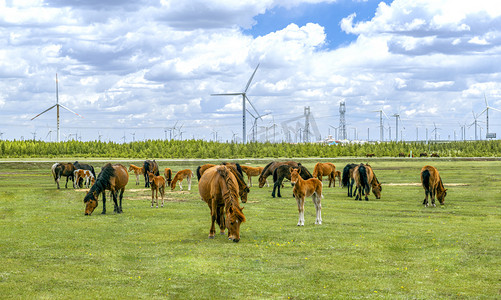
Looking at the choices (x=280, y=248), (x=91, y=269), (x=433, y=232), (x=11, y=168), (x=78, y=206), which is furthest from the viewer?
(x=11, y=168)

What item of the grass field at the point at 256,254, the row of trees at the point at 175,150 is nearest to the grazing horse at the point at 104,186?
the grass field at the point at 256,254

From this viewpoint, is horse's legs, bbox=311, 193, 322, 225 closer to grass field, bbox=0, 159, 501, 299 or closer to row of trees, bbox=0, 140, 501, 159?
grass field, bbox=0, 159, 501, 299

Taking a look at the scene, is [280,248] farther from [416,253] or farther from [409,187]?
[409,187]

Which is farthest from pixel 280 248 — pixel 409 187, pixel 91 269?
pixel 409 187

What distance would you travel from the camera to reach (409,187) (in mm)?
38406

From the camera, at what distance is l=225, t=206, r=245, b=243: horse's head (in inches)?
626

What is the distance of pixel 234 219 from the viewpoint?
1602cm

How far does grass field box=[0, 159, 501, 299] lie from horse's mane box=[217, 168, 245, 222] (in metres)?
0.90

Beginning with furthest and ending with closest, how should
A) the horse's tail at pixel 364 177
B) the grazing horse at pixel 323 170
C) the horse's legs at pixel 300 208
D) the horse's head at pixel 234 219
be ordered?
the grazing horse at pixel 323 170 → the horse's tail at pixel 364 177 → the horse's legs at pixel 300 208 → the horse's head at pixel 234 219

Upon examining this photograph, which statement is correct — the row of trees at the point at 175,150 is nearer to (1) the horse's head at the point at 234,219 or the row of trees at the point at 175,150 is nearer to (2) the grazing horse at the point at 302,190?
(2) the grazing horse at the point at 302,190

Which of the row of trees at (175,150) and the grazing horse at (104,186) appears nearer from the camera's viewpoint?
the grazing horse at (104,186)

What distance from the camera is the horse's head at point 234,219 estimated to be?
52.1 ft

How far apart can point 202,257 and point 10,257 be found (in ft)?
16.8

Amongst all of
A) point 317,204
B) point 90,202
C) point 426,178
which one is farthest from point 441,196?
point 90,202
